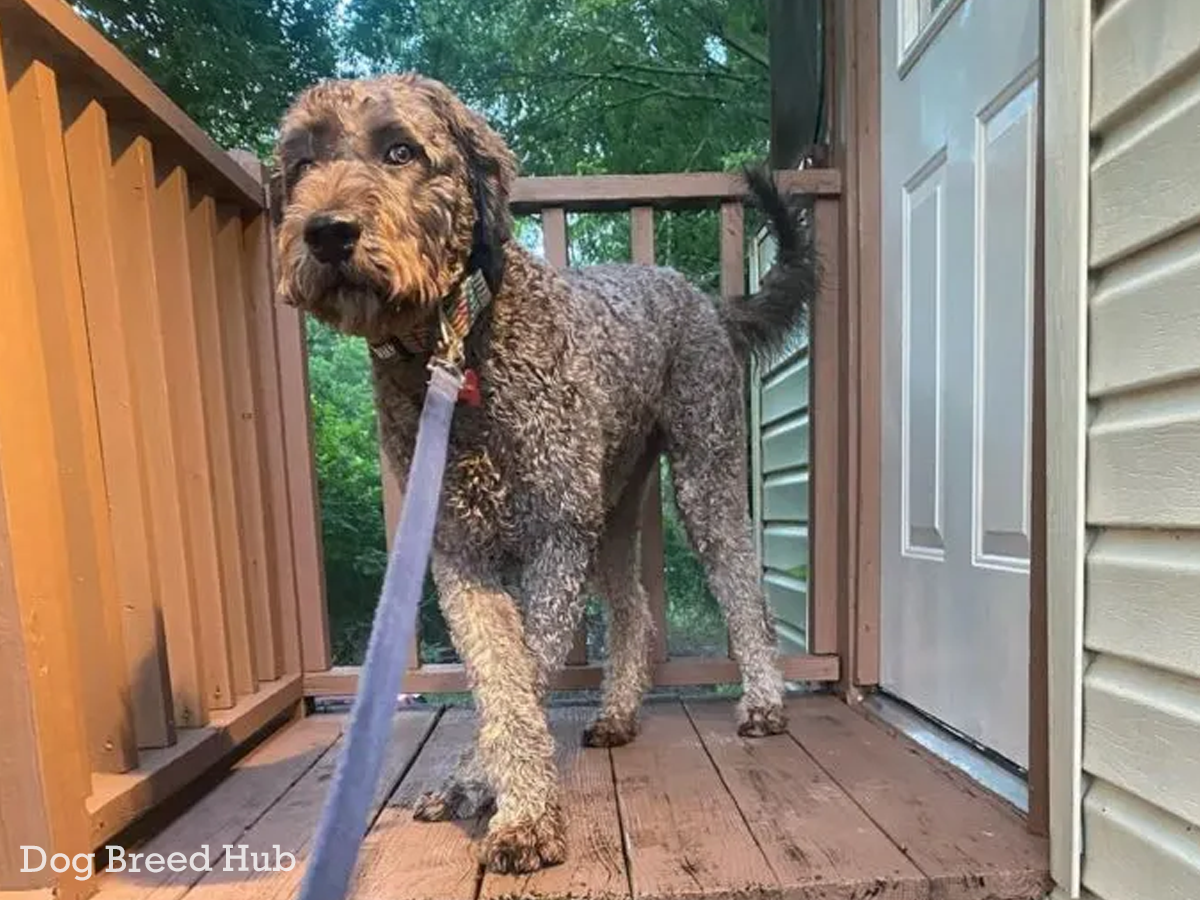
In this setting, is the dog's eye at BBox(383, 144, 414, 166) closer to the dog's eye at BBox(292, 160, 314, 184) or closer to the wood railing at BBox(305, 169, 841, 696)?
the dog's eye at BBox(292, 160, 314, 184)

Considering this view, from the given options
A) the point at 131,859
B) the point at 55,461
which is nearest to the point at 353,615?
the point at 131,859

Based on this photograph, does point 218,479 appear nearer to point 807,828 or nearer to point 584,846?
point 584,846

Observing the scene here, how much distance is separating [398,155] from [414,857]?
3.99 feet

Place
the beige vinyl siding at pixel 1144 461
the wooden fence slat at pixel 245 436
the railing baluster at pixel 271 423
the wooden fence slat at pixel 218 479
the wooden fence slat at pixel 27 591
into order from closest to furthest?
the beige vinyl siding at pixel 1144 461
the wooden fence slat at pixel 27 591
the wooden fence slat at pixel 218 479
the wooden fence slat at pixel 245 436
the railing baluster at pixel 271 423

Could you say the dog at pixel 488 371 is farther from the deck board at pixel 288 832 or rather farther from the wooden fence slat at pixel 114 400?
the wooden fence slat at pixel 114 400

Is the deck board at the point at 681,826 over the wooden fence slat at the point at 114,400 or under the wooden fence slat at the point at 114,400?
→ under

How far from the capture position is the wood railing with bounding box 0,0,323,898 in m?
1.40

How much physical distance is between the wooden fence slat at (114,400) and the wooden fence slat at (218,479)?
0.31 metres

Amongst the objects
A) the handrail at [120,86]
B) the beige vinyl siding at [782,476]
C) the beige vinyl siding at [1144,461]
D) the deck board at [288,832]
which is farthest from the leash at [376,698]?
the beige vinyl siding at [782,476]

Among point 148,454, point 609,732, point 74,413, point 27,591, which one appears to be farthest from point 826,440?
point 27,591

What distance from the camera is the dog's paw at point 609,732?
7.70 feet

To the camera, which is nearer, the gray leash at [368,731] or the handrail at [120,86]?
the gray leash at [368,731]

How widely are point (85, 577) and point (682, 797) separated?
1.21m

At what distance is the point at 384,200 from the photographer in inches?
59.3
